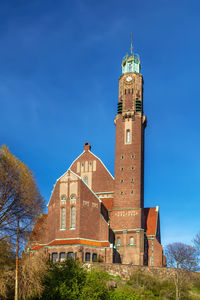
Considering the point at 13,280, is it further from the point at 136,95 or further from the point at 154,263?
the point at 136,95

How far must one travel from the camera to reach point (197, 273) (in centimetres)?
6356

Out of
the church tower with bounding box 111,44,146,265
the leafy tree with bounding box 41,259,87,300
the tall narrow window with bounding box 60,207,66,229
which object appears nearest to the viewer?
the leafy tree with bounding box 41,259,87,300

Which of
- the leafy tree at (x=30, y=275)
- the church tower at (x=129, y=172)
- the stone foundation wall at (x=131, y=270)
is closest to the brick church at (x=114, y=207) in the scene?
the church tower at (x=129, y=172)

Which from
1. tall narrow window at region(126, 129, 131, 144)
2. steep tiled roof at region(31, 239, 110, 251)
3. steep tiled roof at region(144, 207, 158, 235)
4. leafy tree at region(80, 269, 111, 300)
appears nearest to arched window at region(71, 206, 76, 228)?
steep tiled roof at region(31, 239, 110, 251)

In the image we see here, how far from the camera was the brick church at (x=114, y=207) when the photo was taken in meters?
68.2

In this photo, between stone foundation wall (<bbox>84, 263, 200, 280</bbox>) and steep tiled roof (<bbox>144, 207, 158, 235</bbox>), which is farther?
steep tiled roof (<bbox>144, 207, 158, 235</bbox>)

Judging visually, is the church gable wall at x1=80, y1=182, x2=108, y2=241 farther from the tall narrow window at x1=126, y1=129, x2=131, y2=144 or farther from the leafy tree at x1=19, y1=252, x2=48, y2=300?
the leafy tree at x1=19, y1=252, x2=48, y2=300

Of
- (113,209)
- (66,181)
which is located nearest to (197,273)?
(113,209)

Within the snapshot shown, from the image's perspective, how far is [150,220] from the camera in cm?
7931

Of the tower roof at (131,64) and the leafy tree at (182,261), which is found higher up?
the tower roof at (131,64)

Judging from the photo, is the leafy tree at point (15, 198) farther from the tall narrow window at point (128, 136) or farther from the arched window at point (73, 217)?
the tall narrow window at point (128, 136)

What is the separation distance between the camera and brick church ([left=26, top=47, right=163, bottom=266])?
224ft

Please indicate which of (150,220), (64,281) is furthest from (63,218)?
(64,281)

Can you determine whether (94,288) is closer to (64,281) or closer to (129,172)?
(64,281)
